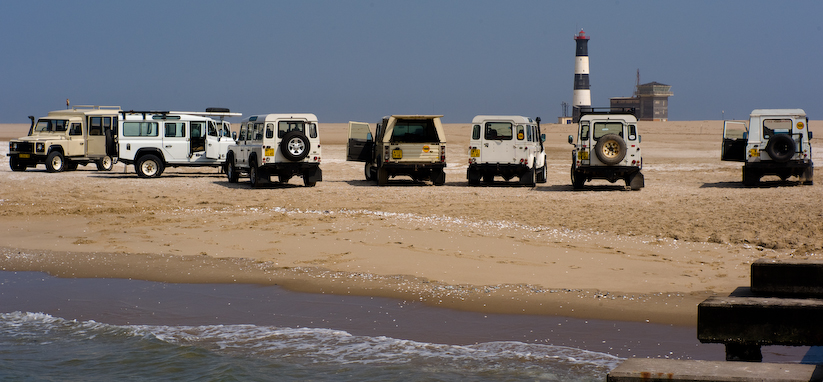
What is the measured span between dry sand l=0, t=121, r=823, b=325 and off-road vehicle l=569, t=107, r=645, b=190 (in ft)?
1.96

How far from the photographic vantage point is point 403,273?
984 cm

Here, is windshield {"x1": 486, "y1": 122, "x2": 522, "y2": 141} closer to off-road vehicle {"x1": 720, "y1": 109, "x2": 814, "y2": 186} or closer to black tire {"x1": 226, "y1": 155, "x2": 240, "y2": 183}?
off-road vehicle {"x1": 720, "y1": 109, "x2": 814, "y2": 186}

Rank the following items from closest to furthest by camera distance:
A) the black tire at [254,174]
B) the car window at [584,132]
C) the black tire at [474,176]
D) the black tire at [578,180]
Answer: the car window at [584,132]
the black tire at [578,180]
the black tire at [254,174]
the black tire at [474,176]

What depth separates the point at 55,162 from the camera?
27.4 metres

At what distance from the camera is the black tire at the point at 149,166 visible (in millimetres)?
24422

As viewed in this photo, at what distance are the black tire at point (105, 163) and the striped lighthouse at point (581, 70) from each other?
72.3m

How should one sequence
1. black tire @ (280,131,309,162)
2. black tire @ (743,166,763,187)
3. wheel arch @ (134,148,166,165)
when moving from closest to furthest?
black tire @ (743,166,763,187), black tire @ (280,131,309,162), wheel arch @ (134,148,166,165)

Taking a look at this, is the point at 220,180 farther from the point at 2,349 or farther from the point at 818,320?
the point at 818,320

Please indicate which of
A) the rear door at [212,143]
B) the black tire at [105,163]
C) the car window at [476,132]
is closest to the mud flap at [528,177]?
the car window at [476,132]

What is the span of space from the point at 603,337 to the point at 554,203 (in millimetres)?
9607

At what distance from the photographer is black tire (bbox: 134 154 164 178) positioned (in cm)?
2442

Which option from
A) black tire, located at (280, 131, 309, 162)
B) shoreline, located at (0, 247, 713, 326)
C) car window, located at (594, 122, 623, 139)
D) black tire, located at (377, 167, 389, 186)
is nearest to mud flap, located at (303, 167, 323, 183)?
black tire, located at (280, 131, 309, 162)

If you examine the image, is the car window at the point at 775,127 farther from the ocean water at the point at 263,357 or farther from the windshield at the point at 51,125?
the windshield at the point at 51,125

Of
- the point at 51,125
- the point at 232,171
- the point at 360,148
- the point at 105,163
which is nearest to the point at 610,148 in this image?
the point at 360,148
